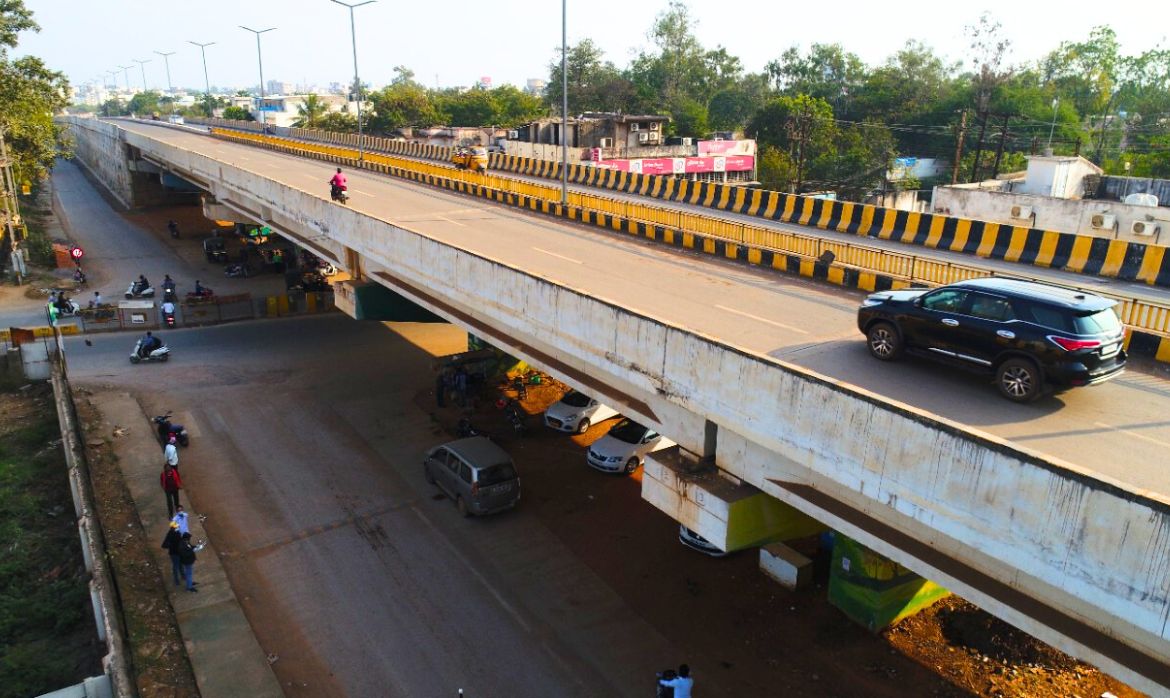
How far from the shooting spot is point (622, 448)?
63.8 feet

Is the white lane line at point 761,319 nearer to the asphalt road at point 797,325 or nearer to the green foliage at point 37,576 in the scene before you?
the asphalt road at point 797,325

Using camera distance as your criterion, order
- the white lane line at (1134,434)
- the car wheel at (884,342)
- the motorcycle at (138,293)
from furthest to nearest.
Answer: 1. the motorcycle at (138,293)
2. the car wheel at (884,342)
3. the white lane line at (1134,434)

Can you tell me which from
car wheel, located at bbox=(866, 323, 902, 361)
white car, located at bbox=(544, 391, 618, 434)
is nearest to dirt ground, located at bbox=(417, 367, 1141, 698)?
white car, located at bbox=(544, 391, 618, 434)

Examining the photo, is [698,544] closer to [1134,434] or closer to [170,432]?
[1134,434]

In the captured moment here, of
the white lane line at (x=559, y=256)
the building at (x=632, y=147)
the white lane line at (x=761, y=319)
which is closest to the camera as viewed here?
the white lane line at (x=761, y=319)

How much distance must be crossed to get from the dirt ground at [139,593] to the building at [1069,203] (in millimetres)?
27015

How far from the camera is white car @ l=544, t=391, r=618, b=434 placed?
2195 cm

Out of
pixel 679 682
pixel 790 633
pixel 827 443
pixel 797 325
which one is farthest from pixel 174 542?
pixel 827 443

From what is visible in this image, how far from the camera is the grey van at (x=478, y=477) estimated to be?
16986mm

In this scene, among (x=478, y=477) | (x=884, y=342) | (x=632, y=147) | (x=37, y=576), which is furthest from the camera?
(x=632, y=147)

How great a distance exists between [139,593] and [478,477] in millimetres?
6572

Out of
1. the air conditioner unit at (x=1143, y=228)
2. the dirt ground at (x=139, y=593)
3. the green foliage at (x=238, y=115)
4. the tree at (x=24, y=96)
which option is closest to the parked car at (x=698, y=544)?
the dirt ground at (x=139, y=593)

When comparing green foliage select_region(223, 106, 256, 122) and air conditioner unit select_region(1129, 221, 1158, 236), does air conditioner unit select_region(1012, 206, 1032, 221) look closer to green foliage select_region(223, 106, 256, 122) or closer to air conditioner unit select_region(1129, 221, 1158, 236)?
air conditioner unit select_region(1129, 221, 1158, 236)

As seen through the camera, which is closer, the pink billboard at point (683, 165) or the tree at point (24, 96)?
the tree at point (24, 96)
